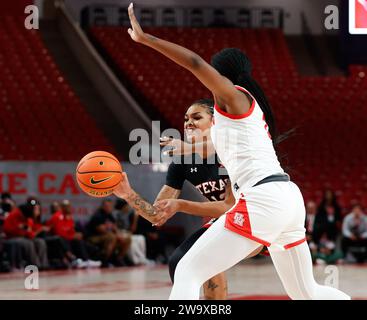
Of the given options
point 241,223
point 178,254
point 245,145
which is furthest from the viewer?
point 178,254

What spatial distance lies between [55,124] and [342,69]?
29.4 ft

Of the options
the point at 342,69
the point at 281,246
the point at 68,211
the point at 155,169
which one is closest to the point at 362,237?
the point at 155,169

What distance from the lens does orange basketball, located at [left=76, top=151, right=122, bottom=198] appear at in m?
4.20

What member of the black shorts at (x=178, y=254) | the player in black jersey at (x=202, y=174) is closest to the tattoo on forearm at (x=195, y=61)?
the player in black jersey at (x=202, y=174)

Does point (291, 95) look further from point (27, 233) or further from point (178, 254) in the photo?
point (178, 254)

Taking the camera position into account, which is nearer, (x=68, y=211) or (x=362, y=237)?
(x=68, y=211)

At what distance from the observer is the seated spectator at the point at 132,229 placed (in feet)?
41.7

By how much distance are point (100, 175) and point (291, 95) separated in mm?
14265

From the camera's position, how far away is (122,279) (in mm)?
9992

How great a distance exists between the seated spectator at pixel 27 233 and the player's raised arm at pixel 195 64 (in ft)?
26.5

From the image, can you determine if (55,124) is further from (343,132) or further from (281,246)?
(281,246)

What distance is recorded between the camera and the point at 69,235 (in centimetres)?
1197

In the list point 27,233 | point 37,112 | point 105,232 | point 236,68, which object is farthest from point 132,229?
point 236,68

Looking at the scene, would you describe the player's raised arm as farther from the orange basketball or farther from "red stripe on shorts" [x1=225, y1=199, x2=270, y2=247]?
the orange basketball
